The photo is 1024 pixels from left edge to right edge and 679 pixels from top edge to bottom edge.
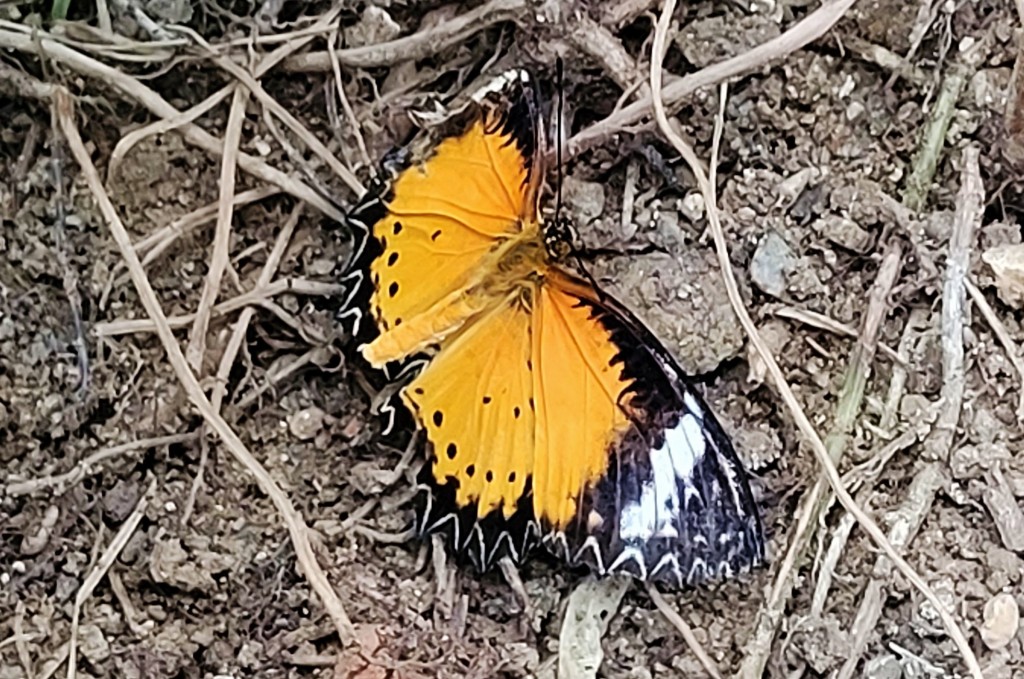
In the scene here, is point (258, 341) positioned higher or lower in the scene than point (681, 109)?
lower

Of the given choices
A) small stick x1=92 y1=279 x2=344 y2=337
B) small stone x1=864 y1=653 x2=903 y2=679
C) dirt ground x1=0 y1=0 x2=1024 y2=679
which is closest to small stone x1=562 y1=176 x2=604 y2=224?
A: dirt ground x1=0 y1=0 x2=1024 y2=679

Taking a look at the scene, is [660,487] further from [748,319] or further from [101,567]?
[101,567]

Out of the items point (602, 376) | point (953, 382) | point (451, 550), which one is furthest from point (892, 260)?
point (451, 550)

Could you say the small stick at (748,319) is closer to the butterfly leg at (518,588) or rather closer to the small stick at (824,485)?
the small stick at (824,485)

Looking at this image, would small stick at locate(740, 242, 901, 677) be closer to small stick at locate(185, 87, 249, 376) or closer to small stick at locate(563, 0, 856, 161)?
small stick at locate(563, 0, 856, 161)

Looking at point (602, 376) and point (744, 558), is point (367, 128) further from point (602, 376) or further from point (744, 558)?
point (744, 558)

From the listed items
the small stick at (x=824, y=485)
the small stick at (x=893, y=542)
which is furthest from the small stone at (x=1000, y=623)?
the small stick at (x=824, y=485)

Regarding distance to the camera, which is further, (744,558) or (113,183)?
(113,183)
